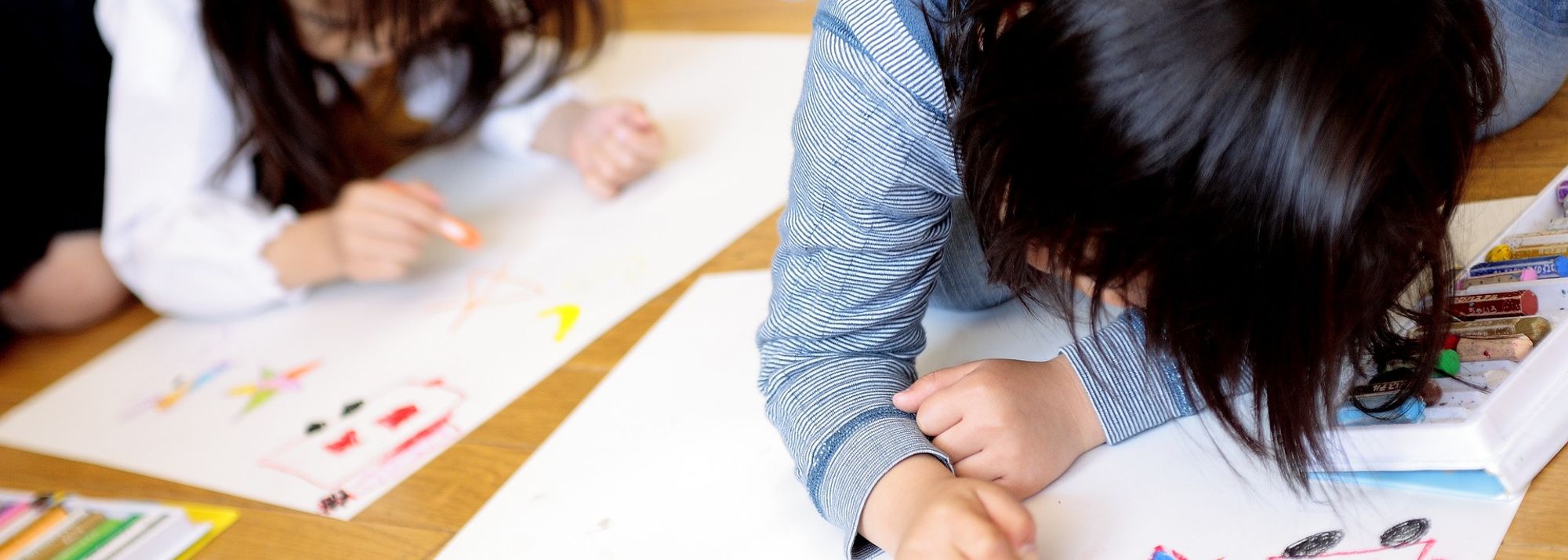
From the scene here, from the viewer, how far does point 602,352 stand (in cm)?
76

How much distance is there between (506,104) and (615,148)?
17cm

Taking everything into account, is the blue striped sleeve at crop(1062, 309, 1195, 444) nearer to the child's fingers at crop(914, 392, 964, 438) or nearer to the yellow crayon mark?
the child's fingers at crop(914, 392, 964, 438)

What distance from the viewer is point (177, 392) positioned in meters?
0.83

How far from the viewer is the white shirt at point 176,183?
0.89 meters

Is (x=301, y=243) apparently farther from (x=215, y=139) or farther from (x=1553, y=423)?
(x=1553, y=423)

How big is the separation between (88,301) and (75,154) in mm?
140

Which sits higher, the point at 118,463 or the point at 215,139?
the point at 215,139

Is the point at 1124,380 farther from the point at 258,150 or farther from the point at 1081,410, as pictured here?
the point at 258,150

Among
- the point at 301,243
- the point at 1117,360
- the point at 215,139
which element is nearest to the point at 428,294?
the point at 301,243

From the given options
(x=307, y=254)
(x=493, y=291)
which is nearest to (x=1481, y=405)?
(x=493, y=291)

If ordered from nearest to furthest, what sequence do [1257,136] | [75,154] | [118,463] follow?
[1257,136], [118,463], [75,154]

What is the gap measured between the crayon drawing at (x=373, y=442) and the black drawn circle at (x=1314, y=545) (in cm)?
45

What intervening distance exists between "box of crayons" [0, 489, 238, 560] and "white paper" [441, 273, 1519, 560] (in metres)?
0.17

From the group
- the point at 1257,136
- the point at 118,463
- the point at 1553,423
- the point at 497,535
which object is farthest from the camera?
the point at 118,463
